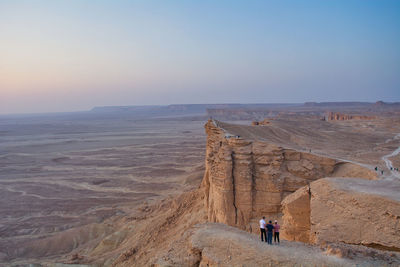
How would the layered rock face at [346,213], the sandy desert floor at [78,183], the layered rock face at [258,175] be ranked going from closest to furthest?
the layered rock face at [346,213] < the layered rock face at [258,175] < the sandy desert floor at [78,183]

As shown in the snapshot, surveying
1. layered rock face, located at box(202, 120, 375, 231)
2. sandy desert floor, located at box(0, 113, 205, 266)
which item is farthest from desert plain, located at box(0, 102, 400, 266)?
sandy desert floor, located at box(0, 113, 205, 266)

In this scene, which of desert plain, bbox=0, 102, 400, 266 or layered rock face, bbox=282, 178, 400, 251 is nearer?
desert plain, bbox=0, 102, 400, 266

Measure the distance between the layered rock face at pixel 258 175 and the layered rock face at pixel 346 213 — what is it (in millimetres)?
3182

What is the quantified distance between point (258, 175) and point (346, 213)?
242 inches

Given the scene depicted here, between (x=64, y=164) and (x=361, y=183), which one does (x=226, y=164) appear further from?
(x=64, y=164)

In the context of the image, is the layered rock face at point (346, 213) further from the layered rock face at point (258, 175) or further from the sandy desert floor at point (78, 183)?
the sandy desert floor at point (78, 183)

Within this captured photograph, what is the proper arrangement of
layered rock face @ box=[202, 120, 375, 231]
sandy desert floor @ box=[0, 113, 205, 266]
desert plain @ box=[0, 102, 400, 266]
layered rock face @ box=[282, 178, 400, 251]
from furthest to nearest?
1. sandy desert floor @ box=[0, 113, 205, 266]
2. layered rock face @ box=[202, 120, 375, 231]
3. layered rock face @ box=[282, 178, 400, 251]
4. desert plain @ box=[0, 102, 400, 266]

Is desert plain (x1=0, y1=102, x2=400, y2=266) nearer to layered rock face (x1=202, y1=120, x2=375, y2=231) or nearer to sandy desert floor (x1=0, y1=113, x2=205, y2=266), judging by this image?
layered rock face (x1=202, y1=120, x2=375, y2=231)

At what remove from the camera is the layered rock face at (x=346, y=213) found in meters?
8.67

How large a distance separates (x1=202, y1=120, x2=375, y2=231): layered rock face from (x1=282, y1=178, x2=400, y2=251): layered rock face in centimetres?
318

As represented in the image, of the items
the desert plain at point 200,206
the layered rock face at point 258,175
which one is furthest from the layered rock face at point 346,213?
the layered rock face at point 258,175

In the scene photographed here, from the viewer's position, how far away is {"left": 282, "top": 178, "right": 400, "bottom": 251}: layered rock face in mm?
8672

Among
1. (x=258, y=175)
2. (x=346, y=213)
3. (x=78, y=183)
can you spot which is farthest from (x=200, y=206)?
(x=78, y=183)

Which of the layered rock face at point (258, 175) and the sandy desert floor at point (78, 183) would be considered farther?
the sandy desert floor at point (78, 183)
